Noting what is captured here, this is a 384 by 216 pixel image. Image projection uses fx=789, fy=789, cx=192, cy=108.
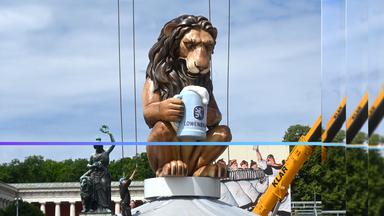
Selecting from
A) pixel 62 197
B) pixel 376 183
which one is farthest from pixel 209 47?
pixel 62 197

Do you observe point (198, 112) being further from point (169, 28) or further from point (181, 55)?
point (169, 28)

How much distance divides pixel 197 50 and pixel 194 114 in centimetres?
59

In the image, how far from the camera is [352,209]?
186 cm

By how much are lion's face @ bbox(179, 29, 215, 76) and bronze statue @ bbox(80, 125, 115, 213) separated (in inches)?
257

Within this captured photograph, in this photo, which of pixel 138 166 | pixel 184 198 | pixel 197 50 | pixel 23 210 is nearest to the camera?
pixel 184 198

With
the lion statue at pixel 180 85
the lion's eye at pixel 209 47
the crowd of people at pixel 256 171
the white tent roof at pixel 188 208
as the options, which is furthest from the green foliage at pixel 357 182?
the crowd of people at pixel 256 171

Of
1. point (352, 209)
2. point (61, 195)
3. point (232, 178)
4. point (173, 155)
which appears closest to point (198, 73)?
point (173, 155)

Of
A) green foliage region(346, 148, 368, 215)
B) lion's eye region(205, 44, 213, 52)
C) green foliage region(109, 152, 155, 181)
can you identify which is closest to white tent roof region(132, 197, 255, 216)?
lion's eye region(205, 44, 213, 52)

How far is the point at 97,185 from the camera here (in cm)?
1177

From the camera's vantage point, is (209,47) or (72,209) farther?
(72,209)

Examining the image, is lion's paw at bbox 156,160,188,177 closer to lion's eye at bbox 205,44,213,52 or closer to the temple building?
lion's eye at bbox 205,44,213,52

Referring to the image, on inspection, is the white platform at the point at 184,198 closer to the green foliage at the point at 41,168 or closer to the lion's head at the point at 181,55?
the lion's head at the point at 181,55

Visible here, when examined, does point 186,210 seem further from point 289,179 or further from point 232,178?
point 232,178

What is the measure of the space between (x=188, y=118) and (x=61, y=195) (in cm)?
2712
